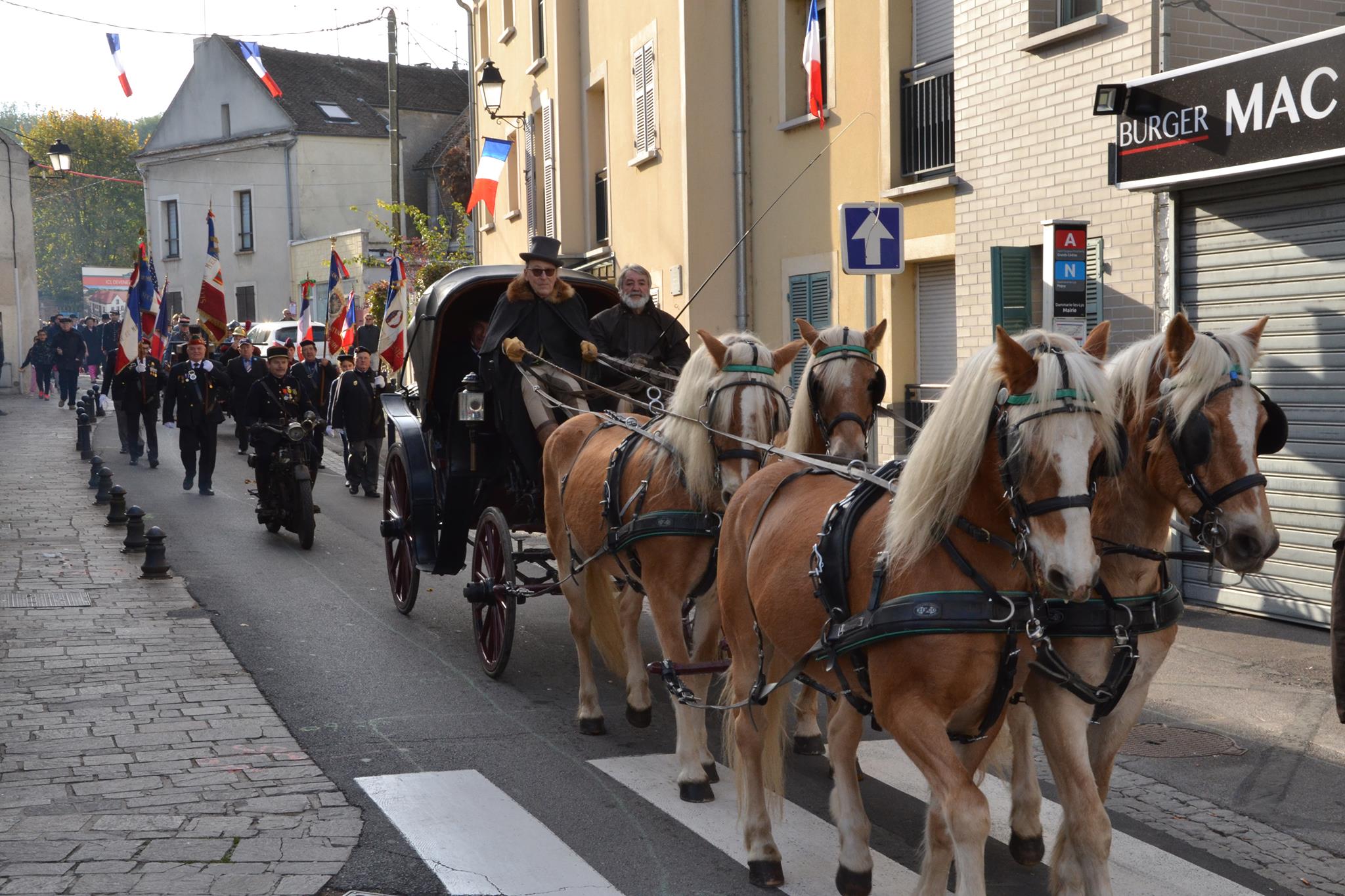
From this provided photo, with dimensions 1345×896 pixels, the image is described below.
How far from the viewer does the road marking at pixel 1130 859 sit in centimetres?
471

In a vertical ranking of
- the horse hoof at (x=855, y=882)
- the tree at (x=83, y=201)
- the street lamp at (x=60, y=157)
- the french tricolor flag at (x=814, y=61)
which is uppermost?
the tree at (x=83, y=201)

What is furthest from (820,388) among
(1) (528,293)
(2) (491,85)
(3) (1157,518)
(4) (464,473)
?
(2) (491,85)

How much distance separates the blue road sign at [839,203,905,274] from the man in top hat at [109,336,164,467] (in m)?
12.8

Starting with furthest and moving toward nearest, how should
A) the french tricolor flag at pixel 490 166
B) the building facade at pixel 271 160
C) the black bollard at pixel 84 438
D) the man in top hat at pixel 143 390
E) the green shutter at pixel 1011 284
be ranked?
the building facade at pixel 271 160 → the black bollard at pixel 84 438 → the french tricolor flag at pixel 490 166 → the man in top hat at pixel 143 390 → the green shutter at pixel 1011 284

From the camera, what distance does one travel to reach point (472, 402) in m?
8.59

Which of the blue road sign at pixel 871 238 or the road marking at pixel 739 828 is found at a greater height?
the blue road sign at pixel 871 238

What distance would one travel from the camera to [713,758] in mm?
6312

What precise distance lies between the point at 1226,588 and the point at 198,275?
46715 mm

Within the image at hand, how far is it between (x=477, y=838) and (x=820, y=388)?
231cm

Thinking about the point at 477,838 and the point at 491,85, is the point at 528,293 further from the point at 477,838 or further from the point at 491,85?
the point at 491,85

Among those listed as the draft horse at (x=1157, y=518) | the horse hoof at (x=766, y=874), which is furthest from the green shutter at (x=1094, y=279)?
the horse hoof at (x=766, y=874)

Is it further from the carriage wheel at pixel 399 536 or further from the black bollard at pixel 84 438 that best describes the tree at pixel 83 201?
the carriage wheel at pixel 399 536

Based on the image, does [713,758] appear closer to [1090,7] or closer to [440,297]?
[440,297]

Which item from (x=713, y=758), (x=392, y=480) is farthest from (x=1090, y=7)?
(x=713, y=758)
